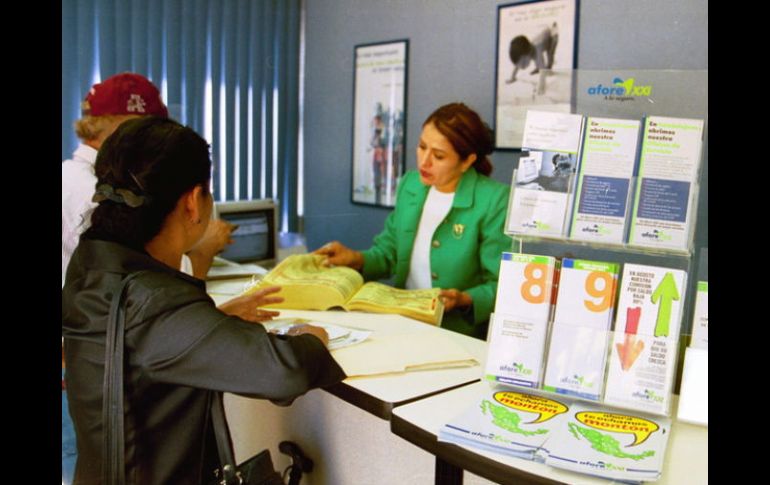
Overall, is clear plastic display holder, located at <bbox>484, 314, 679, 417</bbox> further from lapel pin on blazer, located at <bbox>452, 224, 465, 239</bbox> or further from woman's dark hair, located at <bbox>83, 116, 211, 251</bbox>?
lapel pin on blazer, located at <bbox>452, 224, 465, 239</bbox>

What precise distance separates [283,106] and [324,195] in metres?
0.65

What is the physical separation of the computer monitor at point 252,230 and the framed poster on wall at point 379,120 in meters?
1.11

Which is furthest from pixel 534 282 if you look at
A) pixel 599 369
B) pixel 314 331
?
pixel 314 331

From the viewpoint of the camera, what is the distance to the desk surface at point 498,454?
1046mm

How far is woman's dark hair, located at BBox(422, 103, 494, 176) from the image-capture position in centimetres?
253

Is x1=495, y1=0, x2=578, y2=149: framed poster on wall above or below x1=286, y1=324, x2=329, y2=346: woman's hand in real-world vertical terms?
above

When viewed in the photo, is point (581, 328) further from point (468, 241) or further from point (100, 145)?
point (100, 145)

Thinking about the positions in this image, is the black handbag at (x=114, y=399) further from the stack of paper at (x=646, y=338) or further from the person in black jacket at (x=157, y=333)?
the stack of paper at (x=646, y=338)

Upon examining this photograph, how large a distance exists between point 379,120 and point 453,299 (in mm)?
2056

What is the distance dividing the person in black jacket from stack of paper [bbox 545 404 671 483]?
45 cm

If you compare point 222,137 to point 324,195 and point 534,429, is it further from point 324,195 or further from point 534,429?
point 534,429

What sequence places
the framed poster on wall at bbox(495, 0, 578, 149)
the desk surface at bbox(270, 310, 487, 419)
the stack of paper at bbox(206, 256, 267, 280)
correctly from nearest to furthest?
1. the desk surface at bbox(270, 310, 487, 419)
2. the stack of paper at bbox(206, 256, 267, 280)
3. the framed poster on wall at bbox(495, 0, 578, 149)

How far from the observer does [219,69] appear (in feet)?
13.6

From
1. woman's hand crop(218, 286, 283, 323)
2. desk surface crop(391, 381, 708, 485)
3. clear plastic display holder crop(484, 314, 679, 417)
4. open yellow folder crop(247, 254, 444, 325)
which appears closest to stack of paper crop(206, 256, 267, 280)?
open yellow folder crop(247, 254, 444, 325)
